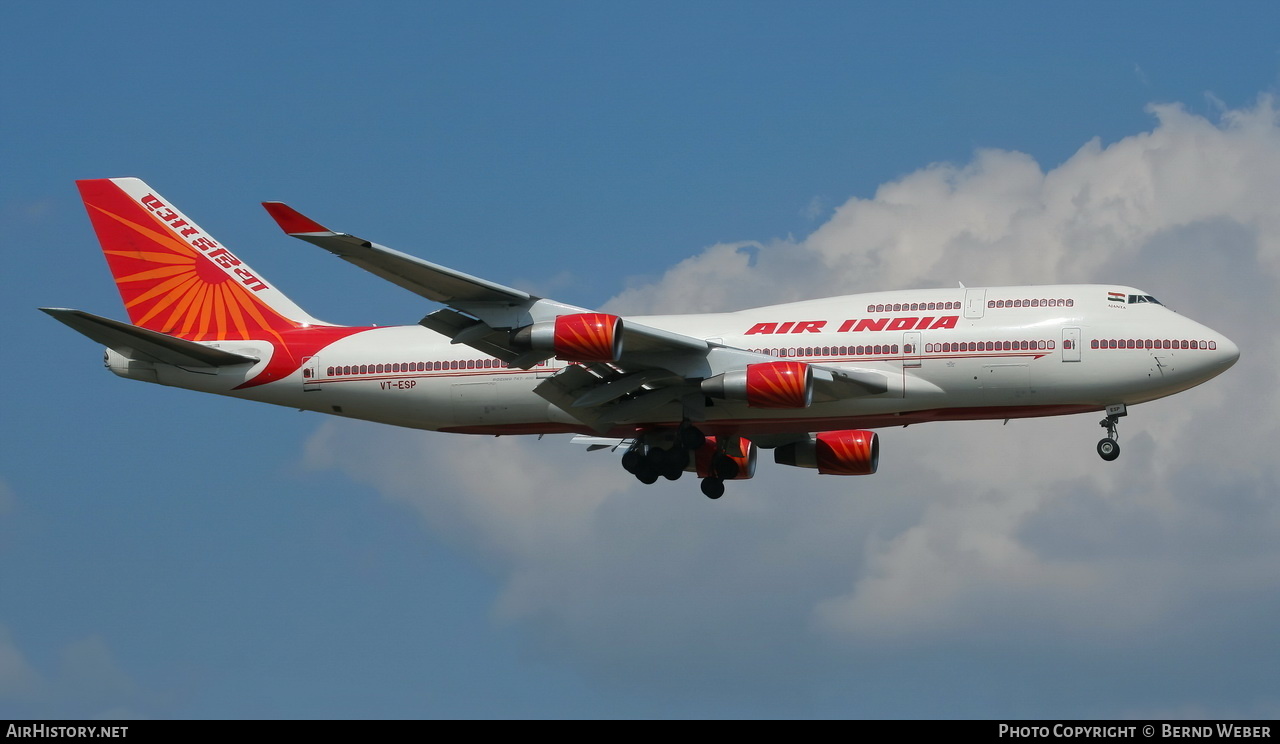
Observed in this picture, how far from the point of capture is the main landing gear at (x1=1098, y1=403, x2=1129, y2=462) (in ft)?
149

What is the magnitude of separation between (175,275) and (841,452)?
22.5 m

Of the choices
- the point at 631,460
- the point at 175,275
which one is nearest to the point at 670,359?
the point at 631,460

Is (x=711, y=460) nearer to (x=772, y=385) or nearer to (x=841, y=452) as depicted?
(x=841, y=452)

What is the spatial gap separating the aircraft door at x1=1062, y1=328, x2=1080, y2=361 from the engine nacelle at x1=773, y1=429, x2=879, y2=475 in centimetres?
924

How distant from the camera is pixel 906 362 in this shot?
45.0 m

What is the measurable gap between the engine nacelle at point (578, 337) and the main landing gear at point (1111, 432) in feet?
46.5

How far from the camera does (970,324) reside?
45062 mm

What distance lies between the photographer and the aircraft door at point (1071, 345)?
44.4 metres

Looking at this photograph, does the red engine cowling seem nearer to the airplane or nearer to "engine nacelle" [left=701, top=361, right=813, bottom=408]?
the airplane

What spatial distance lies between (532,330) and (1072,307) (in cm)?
1511

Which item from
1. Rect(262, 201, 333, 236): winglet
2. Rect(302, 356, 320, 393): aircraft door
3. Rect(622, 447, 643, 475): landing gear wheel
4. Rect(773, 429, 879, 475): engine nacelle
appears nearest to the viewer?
Rect(262, 201, 333, 236): winglet

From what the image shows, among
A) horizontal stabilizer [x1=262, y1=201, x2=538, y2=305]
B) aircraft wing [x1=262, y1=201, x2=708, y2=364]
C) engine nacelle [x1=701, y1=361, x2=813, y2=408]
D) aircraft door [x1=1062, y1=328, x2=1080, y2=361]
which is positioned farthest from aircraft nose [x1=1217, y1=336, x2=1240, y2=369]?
horizontal stabilizer [x1=262, y1=201, x2=538, y2=305]
